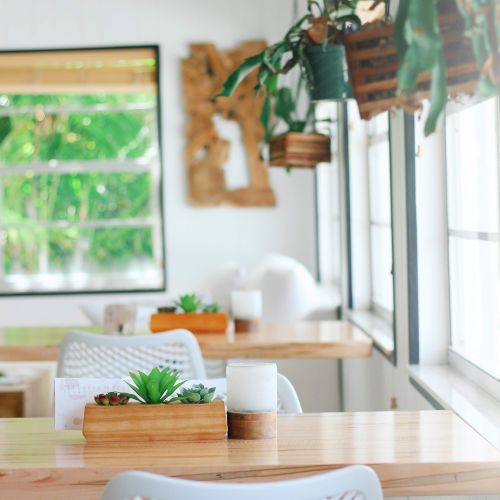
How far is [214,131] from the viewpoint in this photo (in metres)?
6.41

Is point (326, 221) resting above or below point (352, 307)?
above

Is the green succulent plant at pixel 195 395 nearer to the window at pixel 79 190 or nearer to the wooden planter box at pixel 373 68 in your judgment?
the wooden planter box at pixel 373 68

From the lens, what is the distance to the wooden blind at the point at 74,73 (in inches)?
254

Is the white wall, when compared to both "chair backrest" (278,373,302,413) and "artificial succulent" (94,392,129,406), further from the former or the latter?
"artificial succulent" (94,392,129,406)

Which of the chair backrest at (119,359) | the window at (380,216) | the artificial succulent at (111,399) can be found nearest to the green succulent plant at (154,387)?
the artificial succulent at (111,399)

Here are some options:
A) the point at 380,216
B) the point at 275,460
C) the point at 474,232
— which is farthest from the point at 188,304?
the point at 275,460

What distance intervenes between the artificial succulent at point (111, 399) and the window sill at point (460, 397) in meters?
0.71

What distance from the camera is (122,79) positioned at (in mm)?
6516

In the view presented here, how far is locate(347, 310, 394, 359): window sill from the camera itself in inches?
145

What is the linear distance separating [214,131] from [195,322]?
8.85 ft

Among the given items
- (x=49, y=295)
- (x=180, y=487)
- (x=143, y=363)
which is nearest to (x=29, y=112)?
(x=49, y=295)

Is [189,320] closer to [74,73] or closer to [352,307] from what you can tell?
A: [352,307]

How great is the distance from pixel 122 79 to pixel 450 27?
5.07m

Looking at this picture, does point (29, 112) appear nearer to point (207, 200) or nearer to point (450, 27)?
point (207, 200)
